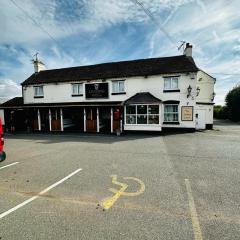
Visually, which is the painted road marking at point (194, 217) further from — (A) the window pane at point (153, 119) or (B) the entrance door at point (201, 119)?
(B) the entrance door at point (201, 119)

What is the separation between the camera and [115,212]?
3986 mm

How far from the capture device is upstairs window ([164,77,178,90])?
17688mm

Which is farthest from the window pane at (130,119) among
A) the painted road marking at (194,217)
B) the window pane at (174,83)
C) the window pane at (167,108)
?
the painted road marking at (194,217)

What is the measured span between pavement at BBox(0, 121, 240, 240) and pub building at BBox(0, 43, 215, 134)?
382 inches

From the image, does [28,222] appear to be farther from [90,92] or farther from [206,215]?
[90,92]

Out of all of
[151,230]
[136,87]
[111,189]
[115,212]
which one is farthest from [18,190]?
[136,87]

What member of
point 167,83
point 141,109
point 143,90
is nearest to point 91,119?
point 141,109

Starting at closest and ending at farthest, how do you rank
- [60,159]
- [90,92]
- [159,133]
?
[60,159] < [159,133] < [90,92]

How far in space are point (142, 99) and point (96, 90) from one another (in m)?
5.36

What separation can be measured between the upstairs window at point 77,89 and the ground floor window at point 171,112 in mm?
9138

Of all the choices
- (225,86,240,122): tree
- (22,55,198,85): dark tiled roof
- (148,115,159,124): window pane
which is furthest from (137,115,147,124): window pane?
(225,86,240,122): tree

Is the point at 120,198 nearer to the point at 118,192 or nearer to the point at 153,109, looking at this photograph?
the point at 118,192

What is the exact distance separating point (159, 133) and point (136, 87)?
16.8ft

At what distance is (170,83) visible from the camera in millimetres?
17844
